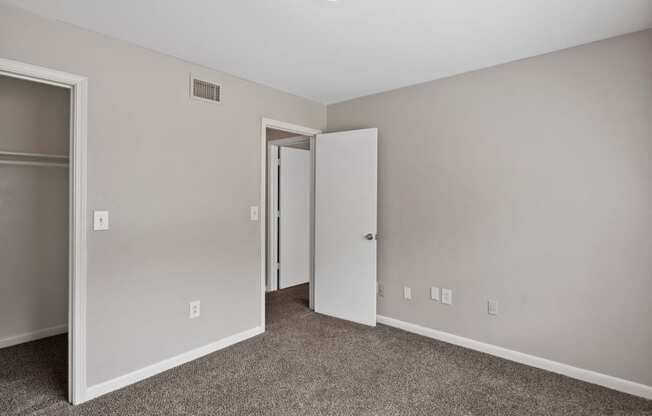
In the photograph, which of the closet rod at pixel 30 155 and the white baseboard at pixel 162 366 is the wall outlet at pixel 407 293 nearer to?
the white baseboard at pixel 162 366

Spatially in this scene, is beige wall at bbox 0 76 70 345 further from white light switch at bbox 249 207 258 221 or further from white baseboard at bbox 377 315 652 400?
white baseboard at bbox 377 315 652 400

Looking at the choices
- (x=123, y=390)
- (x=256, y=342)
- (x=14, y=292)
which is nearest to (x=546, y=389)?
(x=256, y=342)

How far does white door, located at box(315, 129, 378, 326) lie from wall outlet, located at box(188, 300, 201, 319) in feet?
4.65

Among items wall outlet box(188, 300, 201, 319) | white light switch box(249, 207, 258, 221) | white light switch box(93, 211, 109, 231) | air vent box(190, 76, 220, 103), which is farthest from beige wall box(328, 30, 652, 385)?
white light switch box(93, 211, 109, 231)

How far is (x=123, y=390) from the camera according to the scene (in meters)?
2.39

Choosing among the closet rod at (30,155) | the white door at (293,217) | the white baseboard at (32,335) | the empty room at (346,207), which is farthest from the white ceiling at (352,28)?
the white baseboard at (32,335)

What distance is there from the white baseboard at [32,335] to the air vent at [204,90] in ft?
8.22

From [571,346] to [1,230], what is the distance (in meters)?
4.59

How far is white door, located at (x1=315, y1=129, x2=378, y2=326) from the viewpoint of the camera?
11.8 feet

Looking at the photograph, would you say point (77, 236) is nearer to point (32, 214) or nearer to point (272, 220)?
point (32, 214)

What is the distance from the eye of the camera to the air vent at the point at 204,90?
284 centimetres

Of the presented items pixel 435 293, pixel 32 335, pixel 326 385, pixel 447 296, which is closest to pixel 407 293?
pixel 435 293

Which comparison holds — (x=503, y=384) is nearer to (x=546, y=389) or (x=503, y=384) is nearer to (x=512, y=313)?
(x=546, y=389)

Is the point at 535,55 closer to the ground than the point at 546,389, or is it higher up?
higher up
